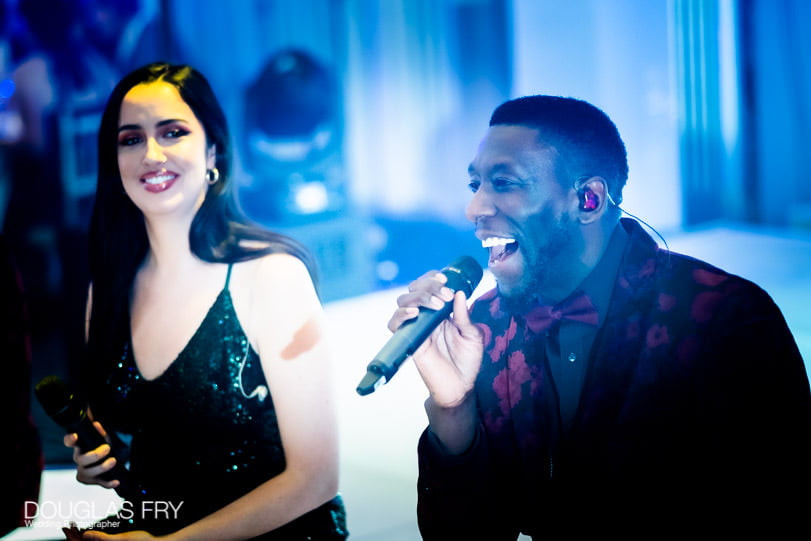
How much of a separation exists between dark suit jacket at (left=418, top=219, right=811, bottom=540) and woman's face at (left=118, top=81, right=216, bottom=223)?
2.09ft

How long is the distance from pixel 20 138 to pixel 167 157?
9.89 feet

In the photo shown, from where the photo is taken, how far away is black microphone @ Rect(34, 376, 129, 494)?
127 cm

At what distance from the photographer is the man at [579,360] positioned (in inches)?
42.8

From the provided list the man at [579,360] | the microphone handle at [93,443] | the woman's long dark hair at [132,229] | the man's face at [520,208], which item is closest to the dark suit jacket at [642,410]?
the man at [579,360]

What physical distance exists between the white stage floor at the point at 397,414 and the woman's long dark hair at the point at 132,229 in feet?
1.19

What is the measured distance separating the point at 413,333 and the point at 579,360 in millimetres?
358

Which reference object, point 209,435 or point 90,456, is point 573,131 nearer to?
point 209,435

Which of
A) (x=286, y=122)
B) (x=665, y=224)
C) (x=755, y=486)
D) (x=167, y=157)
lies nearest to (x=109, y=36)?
(x=286, y=122)

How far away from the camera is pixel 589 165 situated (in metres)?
1.23

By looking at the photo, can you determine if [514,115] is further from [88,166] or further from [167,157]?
[88,166]

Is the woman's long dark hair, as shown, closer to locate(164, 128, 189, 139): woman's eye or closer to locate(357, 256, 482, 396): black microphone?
locate(164, 128, 189, 139): woman's eye

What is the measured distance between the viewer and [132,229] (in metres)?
1.60

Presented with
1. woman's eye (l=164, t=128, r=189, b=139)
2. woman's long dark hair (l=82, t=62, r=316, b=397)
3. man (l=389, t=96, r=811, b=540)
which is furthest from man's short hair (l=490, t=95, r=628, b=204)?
woman's eye (l=164, t=128, r=189, b=139)

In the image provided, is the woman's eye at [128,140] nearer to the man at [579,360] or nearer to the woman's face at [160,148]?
the woman's face at [160,148]
